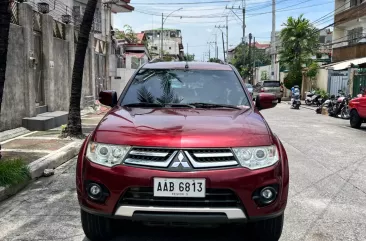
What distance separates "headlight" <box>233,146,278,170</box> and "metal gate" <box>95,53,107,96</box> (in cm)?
1843

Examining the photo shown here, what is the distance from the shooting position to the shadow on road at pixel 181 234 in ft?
12.6

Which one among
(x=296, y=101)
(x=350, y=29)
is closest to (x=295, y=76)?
(x=350, y=29)

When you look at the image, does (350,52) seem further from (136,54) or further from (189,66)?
(189,66)

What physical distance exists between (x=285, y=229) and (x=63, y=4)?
16.8 m

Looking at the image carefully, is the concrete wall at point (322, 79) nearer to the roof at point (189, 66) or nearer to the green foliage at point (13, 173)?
the roof at point (189, 66)

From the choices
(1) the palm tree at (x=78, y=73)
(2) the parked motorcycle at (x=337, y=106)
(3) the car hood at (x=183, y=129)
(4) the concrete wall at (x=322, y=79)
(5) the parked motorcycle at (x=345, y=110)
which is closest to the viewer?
(3) the car hood at (x=183, y=129)

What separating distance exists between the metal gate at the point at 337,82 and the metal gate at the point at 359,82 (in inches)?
44.1

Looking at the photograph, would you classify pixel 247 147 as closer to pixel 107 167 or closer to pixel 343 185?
pixel 107 167

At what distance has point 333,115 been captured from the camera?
18656mm

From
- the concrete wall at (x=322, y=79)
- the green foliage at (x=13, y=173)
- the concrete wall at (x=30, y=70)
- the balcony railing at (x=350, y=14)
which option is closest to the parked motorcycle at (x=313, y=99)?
the concrete wall at (x=322, y=79)

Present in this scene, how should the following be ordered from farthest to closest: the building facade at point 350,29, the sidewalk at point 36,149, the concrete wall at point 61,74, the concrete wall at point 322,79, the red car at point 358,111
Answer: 1. the concrete wall at point 322,79
2. the building facade at point 350,29
3. the concrete wall at point 61,74
4. the red car at point 358,111
5. the sidewalk at point 36,149

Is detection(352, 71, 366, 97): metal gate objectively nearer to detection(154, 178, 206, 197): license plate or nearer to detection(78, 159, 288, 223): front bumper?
detection(78, 159, 288, 223): front bumper

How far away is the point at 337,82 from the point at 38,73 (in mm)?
20558

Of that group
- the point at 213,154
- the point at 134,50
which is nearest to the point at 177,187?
the point at 213,154
